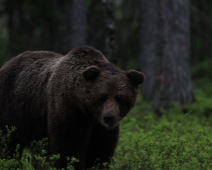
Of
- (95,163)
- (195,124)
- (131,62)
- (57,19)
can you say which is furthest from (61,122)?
(131,62)

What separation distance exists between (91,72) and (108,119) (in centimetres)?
61

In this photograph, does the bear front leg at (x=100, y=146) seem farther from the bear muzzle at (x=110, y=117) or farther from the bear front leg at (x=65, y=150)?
the bear muzzle at (x=110, y=117)

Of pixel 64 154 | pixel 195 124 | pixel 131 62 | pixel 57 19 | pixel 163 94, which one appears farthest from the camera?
pixel 131 62

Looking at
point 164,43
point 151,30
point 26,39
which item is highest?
point 164,43

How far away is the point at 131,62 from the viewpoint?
3117cm

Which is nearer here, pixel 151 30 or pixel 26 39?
pixel 151 30

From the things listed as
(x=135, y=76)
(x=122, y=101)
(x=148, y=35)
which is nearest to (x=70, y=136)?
(x=122, y=101)

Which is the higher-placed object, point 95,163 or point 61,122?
point 61,122

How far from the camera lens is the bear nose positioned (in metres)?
5.62

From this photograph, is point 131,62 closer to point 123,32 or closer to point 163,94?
point 123,32

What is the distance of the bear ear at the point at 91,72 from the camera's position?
591 centimetres

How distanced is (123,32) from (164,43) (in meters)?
12.5

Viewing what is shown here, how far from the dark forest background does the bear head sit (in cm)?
530

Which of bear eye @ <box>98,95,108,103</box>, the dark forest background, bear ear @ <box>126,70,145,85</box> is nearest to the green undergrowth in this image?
bear eye @ <box>98,95,108,103</box>
